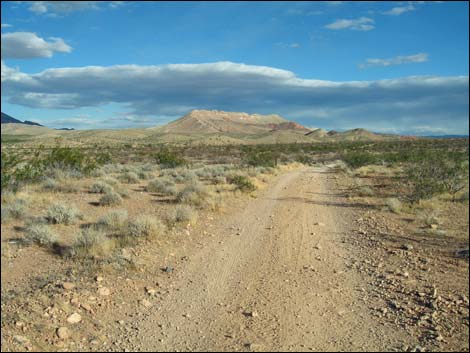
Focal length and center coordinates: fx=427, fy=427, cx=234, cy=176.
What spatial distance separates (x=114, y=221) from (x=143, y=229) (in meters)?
1.16

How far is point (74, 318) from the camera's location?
608 centimetres

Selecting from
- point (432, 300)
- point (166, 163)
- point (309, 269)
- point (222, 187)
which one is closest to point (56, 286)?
point (309, 269)

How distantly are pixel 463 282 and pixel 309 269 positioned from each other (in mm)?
2704

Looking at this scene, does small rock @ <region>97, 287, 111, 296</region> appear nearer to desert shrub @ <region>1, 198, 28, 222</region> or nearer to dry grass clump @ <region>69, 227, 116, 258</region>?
dry grass clump @ <region>69, 227, 116, 258</region>

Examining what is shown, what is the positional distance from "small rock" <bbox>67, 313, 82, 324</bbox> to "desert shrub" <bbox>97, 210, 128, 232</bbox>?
4461 millimetres

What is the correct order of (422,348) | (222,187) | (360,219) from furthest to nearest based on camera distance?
(222,187) → (360,219) → (422,348)

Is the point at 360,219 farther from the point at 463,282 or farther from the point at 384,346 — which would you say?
the point at 384,346

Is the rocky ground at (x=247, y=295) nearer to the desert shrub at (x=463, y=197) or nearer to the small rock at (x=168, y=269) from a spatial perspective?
the small rock at (x=168, y=269)

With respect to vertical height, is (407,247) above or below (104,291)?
above

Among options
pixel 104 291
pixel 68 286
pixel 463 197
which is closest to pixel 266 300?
pixel 104 291

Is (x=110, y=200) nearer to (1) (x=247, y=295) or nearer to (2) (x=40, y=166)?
(2) (x=40, y=166)

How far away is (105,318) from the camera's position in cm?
622

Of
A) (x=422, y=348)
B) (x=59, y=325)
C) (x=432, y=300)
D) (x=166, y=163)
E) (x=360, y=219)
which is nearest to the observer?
(x=422, y=348)

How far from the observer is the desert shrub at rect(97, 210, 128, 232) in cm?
1073
